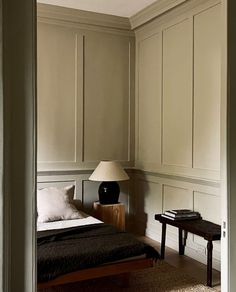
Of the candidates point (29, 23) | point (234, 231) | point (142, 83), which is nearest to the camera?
point (29, 23)

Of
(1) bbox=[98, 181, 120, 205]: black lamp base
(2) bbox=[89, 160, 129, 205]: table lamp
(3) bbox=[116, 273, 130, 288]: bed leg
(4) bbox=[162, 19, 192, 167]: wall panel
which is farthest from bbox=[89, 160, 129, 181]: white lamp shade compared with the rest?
(3) bbox=[116, 273, 130, 288]: bed leg

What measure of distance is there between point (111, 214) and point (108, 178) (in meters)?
0.47

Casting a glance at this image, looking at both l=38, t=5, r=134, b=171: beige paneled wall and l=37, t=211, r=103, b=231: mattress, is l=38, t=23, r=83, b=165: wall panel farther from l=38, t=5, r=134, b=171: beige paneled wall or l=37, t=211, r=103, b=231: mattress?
l=37, t=211, r=103, b=231: mattress

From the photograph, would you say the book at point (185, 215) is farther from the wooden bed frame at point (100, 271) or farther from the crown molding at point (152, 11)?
the crown molding at point (152, 11)

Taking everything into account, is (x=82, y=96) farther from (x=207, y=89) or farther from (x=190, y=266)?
(x=190, y=266)

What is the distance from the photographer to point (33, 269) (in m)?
1.30

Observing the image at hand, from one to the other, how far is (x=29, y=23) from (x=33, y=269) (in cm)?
→ 89

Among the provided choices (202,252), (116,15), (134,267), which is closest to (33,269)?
(134,267)

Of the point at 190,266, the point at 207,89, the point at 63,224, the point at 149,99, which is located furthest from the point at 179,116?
→ the point at 63,224

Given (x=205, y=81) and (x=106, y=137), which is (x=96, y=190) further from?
(x=205, y=81)

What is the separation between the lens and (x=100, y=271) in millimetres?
2926

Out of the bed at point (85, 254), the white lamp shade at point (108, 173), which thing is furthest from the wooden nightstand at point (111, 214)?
the bed at point (85, 254)

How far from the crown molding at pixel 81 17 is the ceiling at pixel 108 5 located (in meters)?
0.08

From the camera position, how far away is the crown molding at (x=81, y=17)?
4496mm
